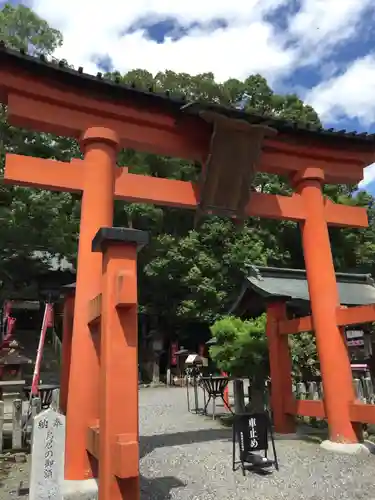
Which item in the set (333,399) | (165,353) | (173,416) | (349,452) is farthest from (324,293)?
(165,353)

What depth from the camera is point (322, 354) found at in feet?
25.1

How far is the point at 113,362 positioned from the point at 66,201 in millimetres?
18320

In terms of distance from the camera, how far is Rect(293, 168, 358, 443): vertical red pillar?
288 inches

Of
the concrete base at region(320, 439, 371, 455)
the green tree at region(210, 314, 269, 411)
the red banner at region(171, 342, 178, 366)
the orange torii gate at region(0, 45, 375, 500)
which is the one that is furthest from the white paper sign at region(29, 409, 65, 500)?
the red banner at region(171, 342, 178, 366)

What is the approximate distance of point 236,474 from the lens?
584 cm

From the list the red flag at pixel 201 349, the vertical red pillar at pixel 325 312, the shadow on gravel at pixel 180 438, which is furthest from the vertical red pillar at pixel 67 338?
the red flag at pixel 201 349

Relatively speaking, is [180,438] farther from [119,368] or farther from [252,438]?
[119,368]

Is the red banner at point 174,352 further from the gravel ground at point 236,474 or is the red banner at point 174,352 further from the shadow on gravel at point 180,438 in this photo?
the gravel ground at point 236,474

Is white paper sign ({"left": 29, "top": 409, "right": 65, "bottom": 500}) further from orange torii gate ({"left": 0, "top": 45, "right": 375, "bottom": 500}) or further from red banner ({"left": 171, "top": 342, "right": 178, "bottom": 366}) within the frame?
red banner ({"left": 171, "top": 342, "right": 178, "bottom": 366})

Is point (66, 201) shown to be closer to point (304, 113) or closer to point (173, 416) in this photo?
point (173, 416)

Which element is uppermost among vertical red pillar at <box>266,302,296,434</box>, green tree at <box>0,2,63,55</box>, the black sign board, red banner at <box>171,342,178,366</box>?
green tree at <box>0,2,63,55</box>

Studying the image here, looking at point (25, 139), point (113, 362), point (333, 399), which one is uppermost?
point (25, 139)

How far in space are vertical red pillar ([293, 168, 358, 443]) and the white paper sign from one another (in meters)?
4.88

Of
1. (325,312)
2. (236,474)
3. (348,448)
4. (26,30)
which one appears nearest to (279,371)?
(325,312)
